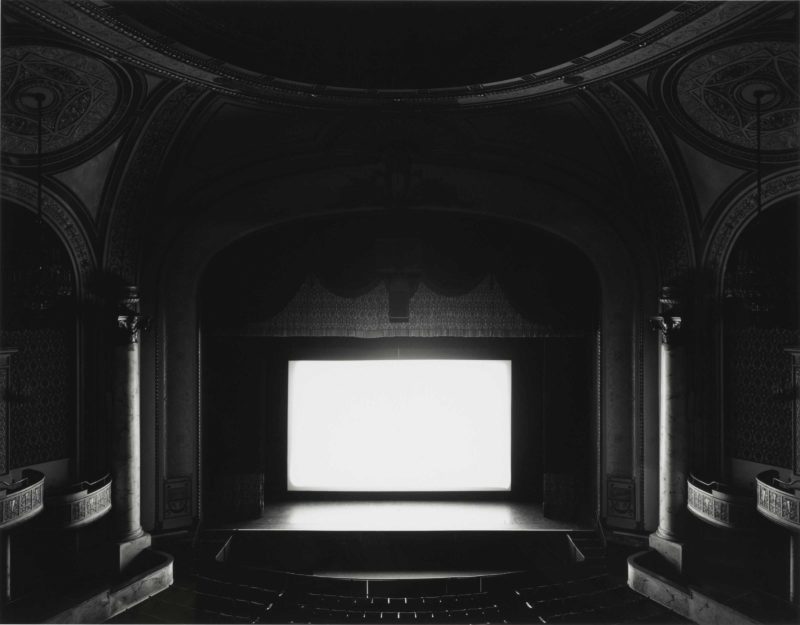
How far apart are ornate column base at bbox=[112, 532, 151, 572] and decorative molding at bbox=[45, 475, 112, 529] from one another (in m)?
0.38

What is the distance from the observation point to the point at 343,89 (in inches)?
224

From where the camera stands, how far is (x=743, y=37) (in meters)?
4.59

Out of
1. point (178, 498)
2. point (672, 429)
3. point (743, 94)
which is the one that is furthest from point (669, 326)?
point (178, 498)

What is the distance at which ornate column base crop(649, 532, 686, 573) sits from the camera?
6.70m

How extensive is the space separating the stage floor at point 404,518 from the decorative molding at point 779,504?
7.70 feet

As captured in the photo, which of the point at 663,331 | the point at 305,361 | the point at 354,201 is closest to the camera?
the point at 663,331

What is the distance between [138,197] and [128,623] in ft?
13.3

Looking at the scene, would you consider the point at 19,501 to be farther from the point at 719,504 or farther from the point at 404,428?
the point at 719,504

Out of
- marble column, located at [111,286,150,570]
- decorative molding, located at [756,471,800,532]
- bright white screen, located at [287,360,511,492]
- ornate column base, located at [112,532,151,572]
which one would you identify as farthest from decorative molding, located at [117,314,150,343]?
decorative molding, located at [756,471,800,532]

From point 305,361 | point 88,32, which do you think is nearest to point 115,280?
point 305,361

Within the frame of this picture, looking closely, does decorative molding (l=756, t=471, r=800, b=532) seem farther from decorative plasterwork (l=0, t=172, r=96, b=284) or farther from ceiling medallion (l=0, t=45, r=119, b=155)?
decorative plasterwork (l=0, t=172, r=96, b=284)

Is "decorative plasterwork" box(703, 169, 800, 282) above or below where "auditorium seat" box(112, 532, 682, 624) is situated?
above

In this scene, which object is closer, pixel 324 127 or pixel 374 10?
pixel 374 10

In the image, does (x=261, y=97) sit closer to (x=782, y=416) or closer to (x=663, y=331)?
(x=663, y=331)
